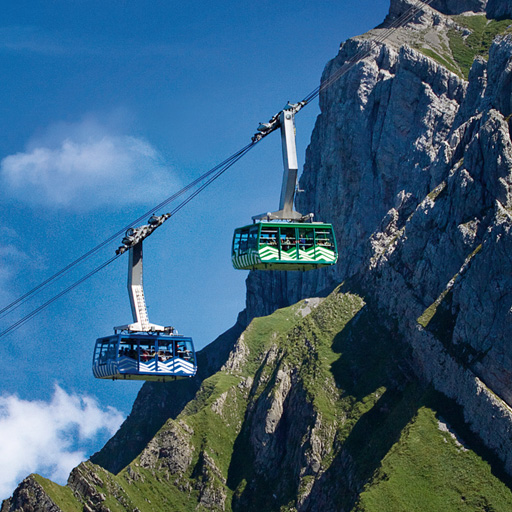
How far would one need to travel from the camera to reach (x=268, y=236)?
3629 inches

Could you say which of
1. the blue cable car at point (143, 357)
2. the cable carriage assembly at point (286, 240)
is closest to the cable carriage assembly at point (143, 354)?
the blue cable car at point (143, 357)

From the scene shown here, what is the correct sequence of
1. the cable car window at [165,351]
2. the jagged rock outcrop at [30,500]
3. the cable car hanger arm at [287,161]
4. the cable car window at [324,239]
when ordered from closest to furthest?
the cable car window at [324,239]
the cable car hanger arm at [287,161]
the cable car window at [165,351]
the jagged rock outcrop at [30,500]

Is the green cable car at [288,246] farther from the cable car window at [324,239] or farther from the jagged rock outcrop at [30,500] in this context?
the jagged rock outcrop at [30,500]

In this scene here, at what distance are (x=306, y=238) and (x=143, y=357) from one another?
20708 mm

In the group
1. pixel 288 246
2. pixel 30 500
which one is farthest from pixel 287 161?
pixel 30 500

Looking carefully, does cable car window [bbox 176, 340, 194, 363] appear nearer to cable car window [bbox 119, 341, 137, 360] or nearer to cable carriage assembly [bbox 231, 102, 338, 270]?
cable car window [bbox 119, 341, 137, 360]

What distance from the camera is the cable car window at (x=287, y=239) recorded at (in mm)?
91625

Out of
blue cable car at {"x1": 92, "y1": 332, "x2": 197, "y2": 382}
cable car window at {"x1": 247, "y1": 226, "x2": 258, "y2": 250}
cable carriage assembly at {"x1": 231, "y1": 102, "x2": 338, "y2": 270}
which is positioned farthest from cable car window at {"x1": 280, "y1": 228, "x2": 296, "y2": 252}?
blue cable car at {"x1": 92, "y1": 332, "x2": 197, "y2": 382}

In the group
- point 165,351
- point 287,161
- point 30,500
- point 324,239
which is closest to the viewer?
point 324,239

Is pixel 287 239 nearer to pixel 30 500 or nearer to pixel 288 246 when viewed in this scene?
pixel 288 246

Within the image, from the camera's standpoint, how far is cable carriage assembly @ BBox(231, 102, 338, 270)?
91.2 metres

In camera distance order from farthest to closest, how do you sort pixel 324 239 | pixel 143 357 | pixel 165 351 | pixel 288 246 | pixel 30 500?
1. pixel 30 500
2. pixel 165 351
3. pixel 143 357
4. pixel 324 239
5. pixel 288 246

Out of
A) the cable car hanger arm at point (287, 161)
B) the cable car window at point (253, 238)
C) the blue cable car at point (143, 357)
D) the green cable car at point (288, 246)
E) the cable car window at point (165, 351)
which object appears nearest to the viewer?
the green cable car at point (288, 246)

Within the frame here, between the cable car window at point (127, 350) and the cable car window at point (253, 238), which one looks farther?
the cable car window at point (127, 350)
